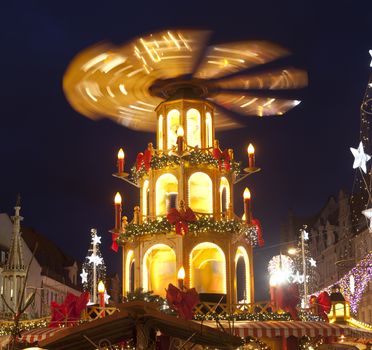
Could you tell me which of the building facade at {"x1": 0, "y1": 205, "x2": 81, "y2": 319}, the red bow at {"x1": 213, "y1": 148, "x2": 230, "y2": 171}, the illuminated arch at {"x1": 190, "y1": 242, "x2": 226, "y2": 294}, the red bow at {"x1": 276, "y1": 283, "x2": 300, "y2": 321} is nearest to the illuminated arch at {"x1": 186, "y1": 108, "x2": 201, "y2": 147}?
the red bow at {"x1": 213, "y1": 148, "x2": 230, "y2": 171}

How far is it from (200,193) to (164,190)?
4.58 feet

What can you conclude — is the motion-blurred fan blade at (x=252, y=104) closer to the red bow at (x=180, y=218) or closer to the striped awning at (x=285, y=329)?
the red bow at (x=180, y=218)

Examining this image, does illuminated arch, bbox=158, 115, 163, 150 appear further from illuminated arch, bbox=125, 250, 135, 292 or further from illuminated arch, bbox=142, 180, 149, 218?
illuminated arch, bbox=125, 250, 135, 292

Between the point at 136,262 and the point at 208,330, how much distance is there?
47.4ft

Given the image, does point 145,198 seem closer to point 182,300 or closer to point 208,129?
point 208,129

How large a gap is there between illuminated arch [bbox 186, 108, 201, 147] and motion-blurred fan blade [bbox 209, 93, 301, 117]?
123 cm

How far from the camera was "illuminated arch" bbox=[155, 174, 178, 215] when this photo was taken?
2870 cm

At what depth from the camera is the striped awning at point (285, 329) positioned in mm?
22562

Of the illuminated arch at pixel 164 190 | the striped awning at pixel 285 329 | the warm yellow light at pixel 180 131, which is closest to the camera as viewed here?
the striped awning at pixel 285 329

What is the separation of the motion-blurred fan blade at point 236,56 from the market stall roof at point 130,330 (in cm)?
1388

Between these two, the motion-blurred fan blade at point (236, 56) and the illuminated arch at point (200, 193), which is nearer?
the motion-blurred fan blade at point (236, 56)

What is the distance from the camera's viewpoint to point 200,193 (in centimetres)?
2898

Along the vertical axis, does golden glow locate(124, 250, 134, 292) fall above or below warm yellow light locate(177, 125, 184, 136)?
below

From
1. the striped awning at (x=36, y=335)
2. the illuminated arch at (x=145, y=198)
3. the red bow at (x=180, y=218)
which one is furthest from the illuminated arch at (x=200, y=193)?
the striped awning at (x=36, y=335)
